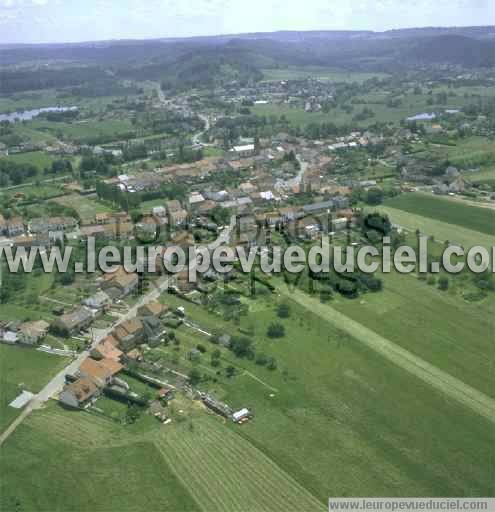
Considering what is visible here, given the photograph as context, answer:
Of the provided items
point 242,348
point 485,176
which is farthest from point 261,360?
point 485,176

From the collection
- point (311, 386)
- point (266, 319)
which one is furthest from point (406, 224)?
point (311, 386)

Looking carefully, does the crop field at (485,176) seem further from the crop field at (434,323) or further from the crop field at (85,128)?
the crop field at (85,128)

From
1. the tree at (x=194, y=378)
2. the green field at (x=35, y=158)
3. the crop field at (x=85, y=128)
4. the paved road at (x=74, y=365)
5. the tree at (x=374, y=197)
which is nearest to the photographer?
the paved road at (x=74, y=365)

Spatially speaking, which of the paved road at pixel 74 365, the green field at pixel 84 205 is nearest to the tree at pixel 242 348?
the paved road at pixel 74 365

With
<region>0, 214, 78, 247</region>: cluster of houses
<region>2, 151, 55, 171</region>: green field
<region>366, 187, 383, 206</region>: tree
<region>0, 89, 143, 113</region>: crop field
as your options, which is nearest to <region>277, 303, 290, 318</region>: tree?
<region>0, 214, 78, 247</region>: cluster of houses

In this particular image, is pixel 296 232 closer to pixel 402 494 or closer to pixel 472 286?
pixel 472 286
